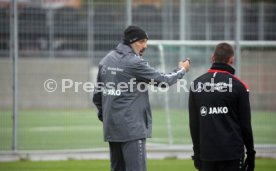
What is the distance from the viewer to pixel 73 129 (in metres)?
13.5

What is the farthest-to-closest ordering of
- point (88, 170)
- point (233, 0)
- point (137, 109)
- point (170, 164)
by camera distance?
point (233, 0)
point (170, 164)
point (88, 170)
point (137, 109)

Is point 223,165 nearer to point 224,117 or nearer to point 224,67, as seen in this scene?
point 224,117

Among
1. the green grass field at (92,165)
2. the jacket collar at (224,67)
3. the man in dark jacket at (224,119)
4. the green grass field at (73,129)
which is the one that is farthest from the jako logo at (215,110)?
the green grass field at (73,129)

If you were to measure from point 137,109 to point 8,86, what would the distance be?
21.5 feet

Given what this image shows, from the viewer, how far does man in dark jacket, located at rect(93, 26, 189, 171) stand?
764cm

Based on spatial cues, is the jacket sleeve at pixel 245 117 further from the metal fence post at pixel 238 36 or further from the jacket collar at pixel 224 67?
the metal fence post at pixel 238 36

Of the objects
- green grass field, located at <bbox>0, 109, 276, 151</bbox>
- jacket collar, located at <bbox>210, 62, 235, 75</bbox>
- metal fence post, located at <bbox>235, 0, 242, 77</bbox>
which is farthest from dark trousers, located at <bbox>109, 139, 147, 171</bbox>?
metal fence post, located at <bbox>235, 0, 242, 77</bbox>

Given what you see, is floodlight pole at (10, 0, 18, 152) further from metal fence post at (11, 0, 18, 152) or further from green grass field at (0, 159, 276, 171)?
green grass field at (0, 159, 276, 171)

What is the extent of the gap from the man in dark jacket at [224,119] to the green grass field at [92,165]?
16.0ft

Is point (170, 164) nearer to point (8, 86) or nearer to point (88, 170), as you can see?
point (88, 170)

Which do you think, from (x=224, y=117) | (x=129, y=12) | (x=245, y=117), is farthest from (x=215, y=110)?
(x=129, y=12)

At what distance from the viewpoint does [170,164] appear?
497 inches

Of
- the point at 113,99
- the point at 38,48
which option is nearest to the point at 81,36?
the point at 38,48

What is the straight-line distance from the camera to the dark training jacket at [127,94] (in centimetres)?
764
